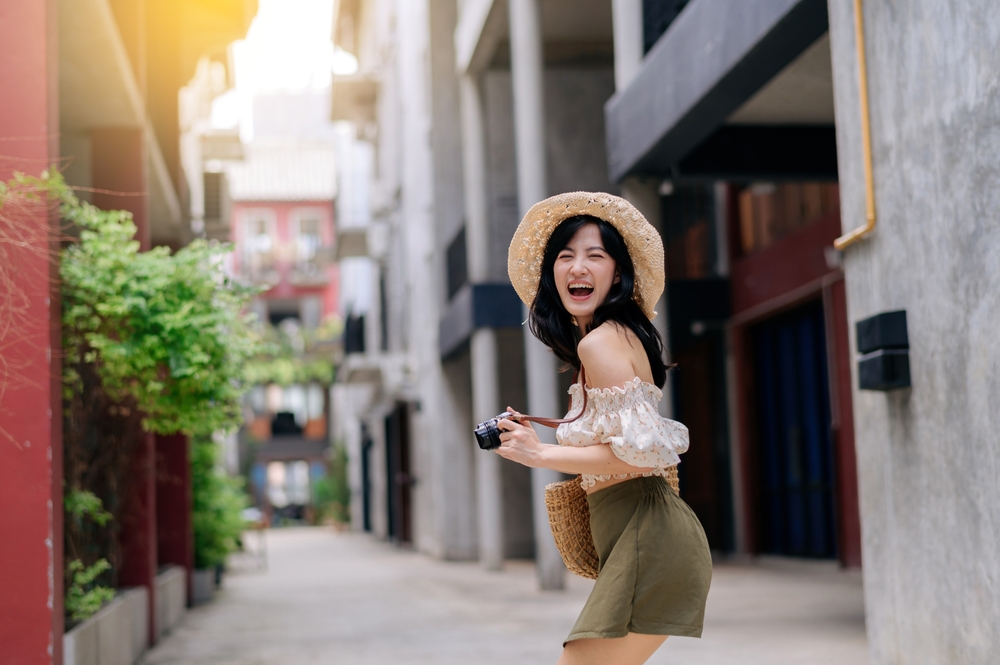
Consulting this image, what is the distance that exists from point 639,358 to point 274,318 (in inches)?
2018

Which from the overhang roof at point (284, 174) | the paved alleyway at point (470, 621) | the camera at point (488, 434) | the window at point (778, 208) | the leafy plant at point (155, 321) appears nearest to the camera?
the camera at point (488, 434)

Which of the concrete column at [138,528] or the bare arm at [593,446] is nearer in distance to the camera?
the bare arm at [593,446]

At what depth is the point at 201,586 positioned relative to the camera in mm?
12750

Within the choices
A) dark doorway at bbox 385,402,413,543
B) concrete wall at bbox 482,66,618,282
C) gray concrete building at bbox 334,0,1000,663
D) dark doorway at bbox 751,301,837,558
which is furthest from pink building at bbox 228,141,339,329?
dark doorway at bbox 751,301,837,558

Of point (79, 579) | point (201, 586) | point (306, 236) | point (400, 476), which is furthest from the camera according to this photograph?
point (306, 236)

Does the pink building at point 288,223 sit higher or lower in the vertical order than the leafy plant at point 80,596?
higher

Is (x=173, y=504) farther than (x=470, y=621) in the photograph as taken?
Yes

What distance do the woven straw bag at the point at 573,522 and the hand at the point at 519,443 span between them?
35 centimetres

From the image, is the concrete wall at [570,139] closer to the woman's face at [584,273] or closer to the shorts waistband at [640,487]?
the woman's face at [584,273]

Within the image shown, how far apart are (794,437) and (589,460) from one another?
487 inches

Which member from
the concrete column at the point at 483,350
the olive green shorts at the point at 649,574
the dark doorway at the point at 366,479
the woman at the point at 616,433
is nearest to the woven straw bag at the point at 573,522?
the woman at the point at 616,433

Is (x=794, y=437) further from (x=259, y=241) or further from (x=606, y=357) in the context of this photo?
(x=259, y=241)

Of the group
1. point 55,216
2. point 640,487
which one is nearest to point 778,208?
point 55,216

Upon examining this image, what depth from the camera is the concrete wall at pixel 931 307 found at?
4.71 m
